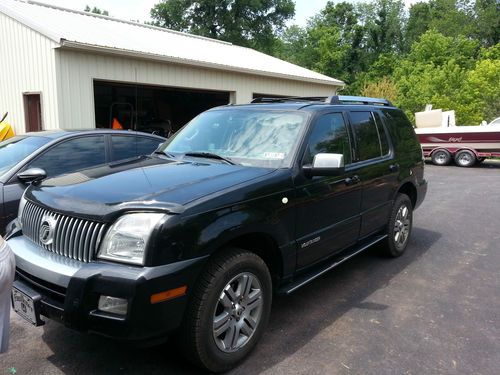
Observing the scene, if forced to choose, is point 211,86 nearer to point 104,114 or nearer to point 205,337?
Result: point 104,114

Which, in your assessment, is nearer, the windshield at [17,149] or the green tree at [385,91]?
the windshield at [17,149]

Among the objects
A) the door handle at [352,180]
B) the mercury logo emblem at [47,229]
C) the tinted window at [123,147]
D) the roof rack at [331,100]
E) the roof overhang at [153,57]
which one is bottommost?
the mercury logo emblem at [47,229]

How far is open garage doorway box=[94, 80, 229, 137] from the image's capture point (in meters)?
16.7

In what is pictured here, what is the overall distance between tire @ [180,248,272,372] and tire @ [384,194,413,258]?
254 centimetres

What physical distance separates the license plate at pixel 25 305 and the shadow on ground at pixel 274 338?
0.49m

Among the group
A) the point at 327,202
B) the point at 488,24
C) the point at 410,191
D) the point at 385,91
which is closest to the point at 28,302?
the point at 327,202

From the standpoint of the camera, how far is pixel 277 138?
3881 millimetres

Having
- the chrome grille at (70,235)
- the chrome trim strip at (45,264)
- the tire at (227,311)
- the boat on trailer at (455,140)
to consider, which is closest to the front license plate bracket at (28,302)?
the chrome trim strip at (45,264)

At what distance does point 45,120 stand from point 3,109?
268cm

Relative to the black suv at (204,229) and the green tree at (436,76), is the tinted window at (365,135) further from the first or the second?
the green tree at (436,76)

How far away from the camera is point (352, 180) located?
4.32 metres

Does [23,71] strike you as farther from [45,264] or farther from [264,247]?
[264,247]

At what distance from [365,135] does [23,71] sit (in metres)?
9.05

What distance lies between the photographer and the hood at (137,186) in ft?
8.98
